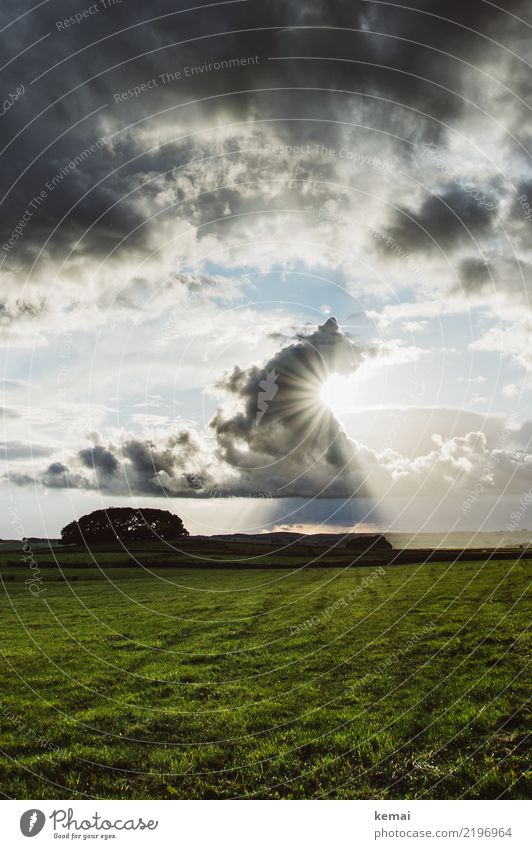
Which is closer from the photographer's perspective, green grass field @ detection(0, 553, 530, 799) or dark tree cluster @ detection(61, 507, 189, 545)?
green grass field @ detection(0, 553, 530, 799)

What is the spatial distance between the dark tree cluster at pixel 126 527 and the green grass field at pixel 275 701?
66260 mm

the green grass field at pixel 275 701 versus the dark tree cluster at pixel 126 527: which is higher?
the dark tree cluster at pixel 126 527

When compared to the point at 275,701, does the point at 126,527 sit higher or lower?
higher

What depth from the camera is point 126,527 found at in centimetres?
9944

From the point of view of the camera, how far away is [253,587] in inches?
1831

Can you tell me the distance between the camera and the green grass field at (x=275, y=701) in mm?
10992

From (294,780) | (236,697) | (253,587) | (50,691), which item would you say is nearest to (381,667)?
(236,697)

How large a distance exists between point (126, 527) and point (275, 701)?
88.5 m

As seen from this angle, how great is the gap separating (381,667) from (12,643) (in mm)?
18494

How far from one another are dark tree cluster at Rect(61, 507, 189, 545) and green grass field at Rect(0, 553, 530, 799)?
6626cm

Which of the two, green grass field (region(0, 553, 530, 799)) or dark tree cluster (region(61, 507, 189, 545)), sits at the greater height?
dark tree cluster (region(61, 507, 189, 545))

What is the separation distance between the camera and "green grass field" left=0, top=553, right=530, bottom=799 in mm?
10992

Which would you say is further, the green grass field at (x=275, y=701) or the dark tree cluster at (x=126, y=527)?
the dark tree cluster at (x=126, y=527)

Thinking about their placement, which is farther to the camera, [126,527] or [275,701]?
[126,527]
